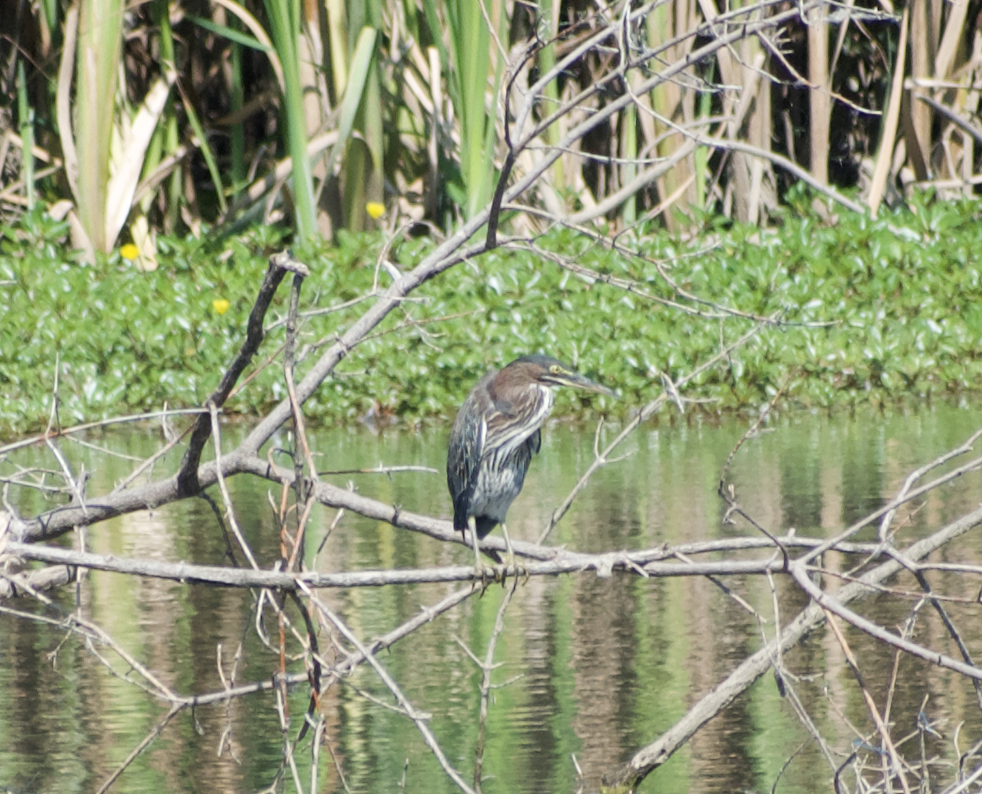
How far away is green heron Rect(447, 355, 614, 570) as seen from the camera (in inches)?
145

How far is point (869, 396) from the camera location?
7730 mm

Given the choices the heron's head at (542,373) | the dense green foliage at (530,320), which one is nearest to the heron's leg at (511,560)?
the heron's head at (542,373)

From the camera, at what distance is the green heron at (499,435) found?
3676 millimetres

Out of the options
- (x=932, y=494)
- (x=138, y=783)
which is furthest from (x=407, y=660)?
(x=932, y=494)

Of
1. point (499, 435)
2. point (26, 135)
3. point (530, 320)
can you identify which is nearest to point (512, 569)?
point (499, 435)

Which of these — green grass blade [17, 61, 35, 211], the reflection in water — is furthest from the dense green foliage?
the reflection in water

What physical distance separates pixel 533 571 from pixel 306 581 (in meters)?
0.41

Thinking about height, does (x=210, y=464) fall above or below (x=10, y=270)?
below

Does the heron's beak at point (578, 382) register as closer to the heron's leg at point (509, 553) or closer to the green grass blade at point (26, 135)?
the heron's leg at point (509, 553)

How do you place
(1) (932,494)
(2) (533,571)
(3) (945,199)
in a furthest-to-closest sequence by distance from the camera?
(3) (945,199), (1) (932,494), (2) (533,571)

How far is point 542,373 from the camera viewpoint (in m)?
3.66

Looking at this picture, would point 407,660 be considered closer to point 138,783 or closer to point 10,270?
point 138,783

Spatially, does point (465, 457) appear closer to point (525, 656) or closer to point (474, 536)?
point (474, 536)

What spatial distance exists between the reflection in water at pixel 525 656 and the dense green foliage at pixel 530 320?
Answer: 1.05 metres
